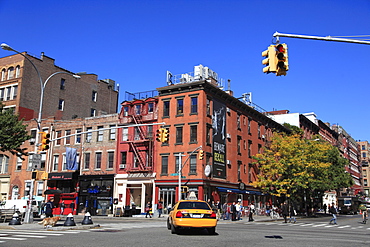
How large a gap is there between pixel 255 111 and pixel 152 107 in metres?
16.2

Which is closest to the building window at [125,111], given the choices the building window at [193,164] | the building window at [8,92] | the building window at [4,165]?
the building window at [193,164]

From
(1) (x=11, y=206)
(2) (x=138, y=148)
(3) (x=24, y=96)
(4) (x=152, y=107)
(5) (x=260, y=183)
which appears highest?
(3) (x=24, y=96)

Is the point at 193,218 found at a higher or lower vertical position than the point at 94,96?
lower

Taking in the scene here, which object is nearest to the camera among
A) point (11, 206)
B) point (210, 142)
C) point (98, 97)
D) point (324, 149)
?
point (11, 206)

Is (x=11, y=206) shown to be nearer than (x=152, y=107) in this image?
Yes

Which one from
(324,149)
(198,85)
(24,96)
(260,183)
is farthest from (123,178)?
(324,149)

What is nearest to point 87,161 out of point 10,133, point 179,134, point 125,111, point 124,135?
point 124,135

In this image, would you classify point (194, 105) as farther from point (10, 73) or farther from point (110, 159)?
point (10, 73)

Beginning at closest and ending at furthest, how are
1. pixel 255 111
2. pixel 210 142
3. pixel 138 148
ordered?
pixel 210 142 → pixel 138 148 → pixel 255 111

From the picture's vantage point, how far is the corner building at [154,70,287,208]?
40.8 m

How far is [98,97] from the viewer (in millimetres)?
64500

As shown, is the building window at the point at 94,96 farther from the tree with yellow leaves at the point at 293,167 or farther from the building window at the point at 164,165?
the tree with yellow leaves at the point at 293,167

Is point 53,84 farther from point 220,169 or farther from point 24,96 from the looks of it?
point 220,169

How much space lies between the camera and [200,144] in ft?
133
